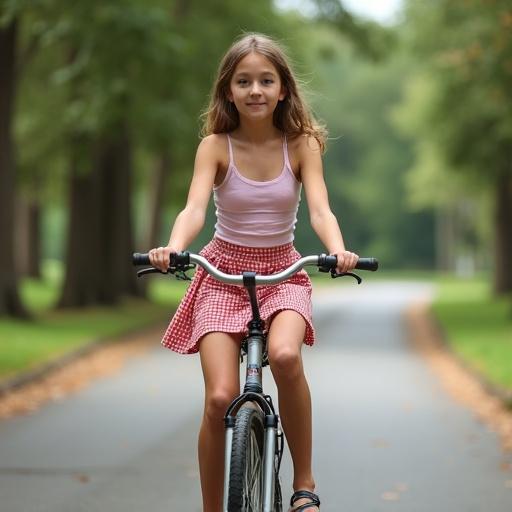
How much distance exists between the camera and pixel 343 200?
80938mm

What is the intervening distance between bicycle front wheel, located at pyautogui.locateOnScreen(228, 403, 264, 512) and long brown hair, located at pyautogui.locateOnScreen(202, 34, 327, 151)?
114 centimetres

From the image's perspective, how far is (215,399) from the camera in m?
4.32

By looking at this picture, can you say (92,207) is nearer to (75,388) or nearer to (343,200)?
(75,388)

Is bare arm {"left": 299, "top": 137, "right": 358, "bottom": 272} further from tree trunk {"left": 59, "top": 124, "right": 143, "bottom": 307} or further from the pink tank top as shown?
tree trunk {"left": 59, "top": 124, "right": 143, "bottom": 307}

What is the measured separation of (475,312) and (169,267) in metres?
26.4

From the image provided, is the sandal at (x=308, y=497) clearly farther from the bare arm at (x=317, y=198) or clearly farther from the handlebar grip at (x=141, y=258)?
the handlebar grip at (x=141, y=258)

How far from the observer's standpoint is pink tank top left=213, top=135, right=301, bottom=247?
4598 mm

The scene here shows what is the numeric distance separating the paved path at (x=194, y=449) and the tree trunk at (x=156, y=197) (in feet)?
60.9

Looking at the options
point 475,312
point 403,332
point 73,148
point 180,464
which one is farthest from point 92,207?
point 180,464

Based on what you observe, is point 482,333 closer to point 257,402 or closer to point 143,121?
point 143,121

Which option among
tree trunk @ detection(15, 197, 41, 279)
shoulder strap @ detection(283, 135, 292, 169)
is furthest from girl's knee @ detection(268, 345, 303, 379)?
tree trunk @ detection(15, 197, 41, 279)

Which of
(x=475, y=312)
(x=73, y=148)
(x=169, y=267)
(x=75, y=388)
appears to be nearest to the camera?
(x=169, y=267)

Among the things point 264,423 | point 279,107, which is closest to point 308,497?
point 264,423

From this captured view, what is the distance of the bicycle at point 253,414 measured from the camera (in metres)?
4.09
